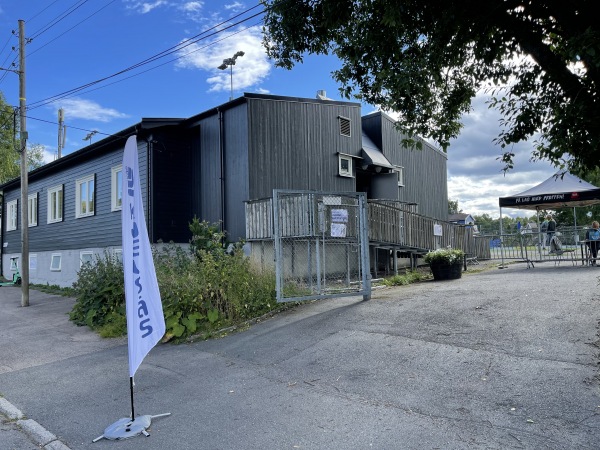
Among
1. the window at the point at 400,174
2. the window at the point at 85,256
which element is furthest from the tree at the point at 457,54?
the window at the point at 85,256

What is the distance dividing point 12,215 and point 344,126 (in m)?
19.6

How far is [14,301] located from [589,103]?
56.2ft

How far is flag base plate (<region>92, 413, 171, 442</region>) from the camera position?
4.31 meters

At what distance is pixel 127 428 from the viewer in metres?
4.41

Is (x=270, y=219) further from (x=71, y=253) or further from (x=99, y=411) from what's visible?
(x=71, y=253)

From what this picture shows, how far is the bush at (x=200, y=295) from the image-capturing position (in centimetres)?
834

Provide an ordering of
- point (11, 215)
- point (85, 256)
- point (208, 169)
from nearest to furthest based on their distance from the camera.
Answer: point (208, 169), point (85, 256), point (11, 215)

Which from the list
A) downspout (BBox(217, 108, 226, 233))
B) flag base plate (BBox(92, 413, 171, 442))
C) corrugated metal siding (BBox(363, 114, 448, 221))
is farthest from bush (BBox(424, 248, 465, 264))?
flag base plate (BBox(92, 413, 171, 442))

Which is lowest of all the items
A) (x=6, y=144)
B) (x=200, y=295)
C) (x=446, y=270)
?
(x=200, y=295)

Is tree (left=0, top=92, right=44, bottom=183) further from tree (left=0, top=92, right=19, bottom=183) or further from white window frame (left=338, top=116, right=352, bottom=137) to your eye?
white window frame (left=338, top=116, right=352, bottom=137)

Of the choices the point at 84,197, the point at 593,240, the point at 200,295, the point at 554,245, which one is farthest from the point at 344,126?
the point at 84,197

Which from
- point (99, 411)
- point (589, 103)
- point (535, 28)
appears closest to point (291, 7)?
point (535, 28)

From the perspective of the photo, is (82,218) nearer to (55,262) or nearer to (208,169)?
(55,262)

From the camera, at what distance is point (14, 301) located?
1564 cm
